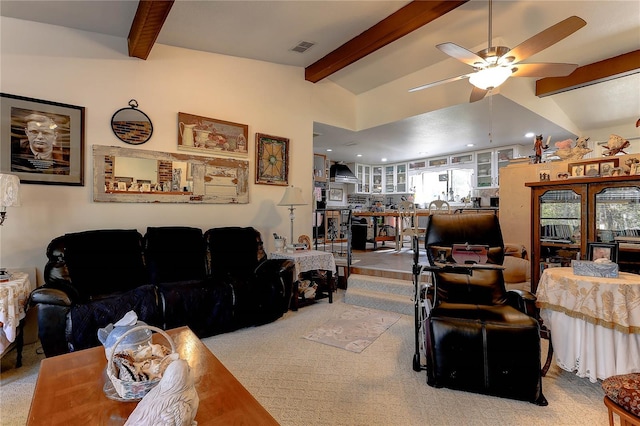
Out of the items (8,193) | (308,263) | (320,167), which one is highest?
(320,167)

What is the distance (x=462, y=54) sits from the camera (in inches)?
102

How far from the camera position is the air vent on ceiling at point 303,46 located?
383cm

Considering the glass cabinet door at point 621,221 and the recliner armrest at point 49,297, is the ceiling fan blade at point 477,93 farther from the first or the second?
the recliner armrest at point 49,297

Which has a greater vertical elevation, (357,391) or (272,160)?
(272,160)

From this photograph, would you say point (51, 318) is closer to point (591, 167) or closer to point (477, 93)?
point (477, 93)

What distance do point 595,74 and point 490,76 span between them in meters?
2.82

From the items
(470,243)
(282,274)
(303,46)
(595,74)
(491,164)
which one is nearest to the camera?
(470,243)

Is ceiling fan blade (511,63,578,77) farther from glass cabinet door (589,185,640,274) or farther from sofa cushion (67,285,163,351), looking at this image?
sofa cushion (67,285,163,351)

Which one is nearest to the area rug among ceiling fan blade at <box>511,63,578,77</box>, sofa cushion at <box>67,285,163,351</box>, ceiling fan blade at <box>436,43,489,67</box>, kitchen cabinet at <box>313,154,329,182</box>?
Answer: sofa cushion at <box>67,285,163,351</box>

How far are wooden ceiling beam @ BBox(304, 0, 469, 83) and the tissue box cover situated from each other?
2397mm

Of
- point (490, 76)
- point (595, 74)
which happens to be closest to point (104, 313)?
point (490, 76)

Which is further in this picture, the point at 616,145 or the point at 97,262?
the point at 616,145

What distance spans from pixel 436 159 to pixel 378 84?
3774 mm

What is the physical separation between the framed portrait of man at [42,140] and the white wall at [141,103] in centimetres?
8
